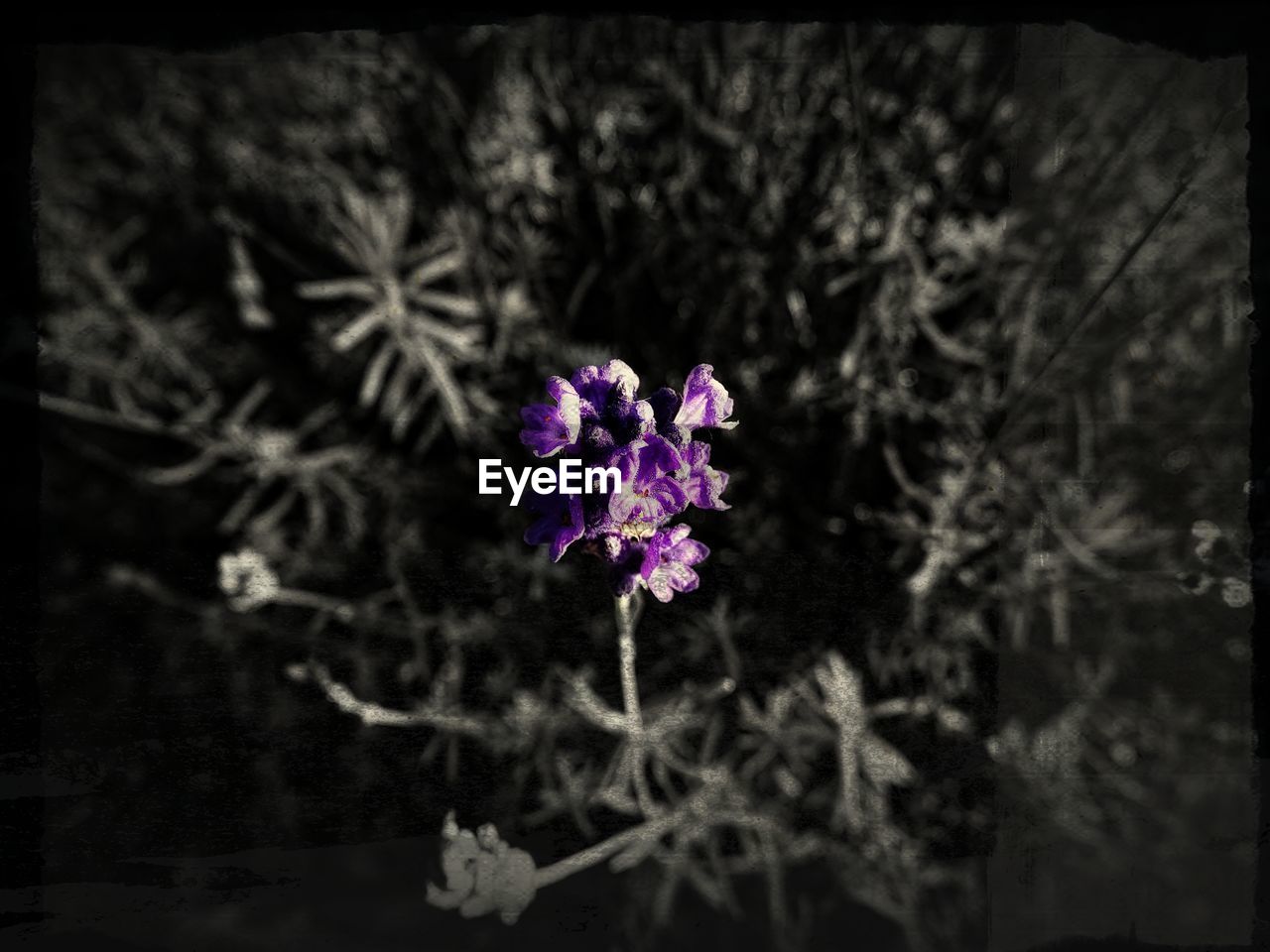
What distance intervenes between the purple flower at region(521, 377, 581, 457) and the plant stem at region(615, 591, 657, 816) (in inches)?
16.0

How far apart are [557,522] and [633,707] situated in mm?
468

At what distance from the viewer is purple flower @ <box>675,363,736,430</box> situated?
1.19 meters

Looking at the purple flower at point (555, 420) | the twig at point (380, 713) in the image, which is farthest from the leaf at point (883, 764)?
the purple flower at point (555, 420)

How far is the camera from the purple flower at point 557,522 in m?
1.17

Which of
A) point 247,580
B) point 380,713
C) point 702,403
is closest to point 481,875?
point 380,713

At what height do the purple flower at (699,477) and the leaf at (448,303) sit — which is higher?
the leaf at (448,303)

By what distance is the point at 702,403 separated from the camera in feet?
3.92

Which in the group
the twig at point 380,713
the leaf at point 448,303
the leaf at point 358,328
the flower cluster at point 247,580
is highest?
the leaf at point 448,303

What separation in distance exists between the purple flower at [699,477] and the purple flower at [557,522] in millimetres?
145

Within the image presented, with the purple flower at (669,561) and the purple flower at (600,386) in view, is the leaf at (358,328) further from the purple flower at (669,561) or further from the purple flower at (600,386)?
the purple flower at (669,561)

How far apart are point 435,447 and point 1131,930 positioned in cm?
139

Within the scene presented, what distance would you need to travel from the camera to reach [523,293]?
5.17ft

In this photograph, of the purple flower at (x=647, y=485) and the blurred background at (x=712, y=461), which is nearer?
the purple flower at (x=647, y=485)

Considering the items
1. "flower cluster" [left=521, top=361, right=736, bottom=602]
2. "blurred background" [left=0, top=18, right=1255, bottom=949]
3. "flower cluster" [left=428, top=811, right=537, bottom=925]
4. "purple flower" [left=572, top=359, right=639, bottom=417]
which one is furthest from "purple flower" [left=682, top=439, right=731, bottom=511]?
"flower cluster" [left=428, top=811, right=537, bottom=925]
